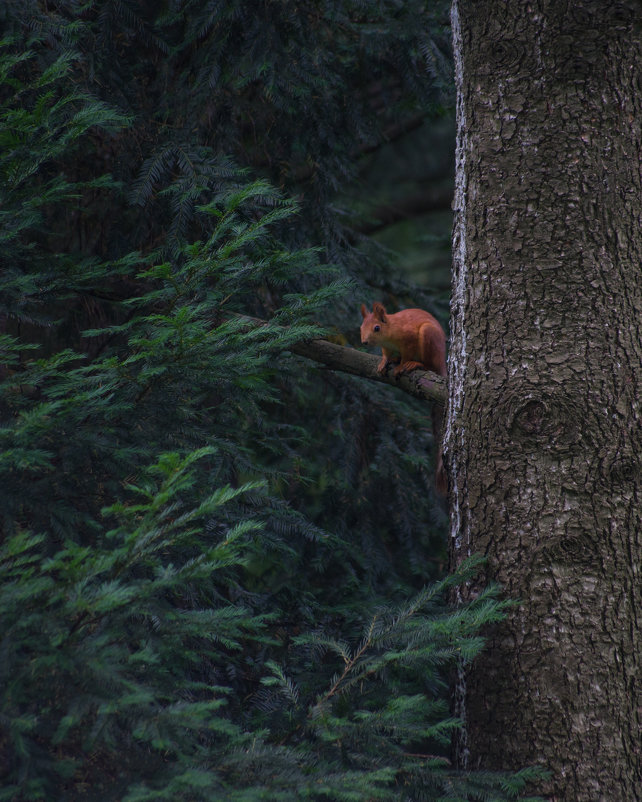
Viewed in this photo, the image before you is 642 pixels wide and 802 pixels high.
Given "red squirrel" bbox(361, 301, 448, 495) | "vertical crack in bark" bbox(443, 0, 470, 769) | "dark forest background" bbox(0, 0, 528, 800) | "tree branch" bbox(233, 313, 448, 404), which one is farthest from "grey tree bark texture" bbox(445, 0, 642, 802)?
"red squirrel" bbox(361, 301, 448, 495)

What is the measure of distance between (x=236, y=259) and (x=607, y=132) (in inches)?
53.3

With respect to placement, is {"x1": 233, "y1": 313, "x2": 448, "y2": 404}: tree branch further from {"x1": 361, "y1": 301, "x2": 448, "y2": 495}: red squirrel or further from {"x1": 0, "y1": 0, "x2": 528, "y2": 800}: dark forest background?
{"x1": 361, "y1": 301, "x2": 448, "y2": 495}: red squirrel

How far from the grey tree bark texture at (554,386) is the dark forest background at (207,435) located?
0.23 meters

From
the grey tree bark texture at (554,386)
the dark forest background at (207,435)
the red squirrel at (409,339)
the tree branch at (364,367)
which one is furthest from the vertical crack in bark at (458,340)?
the red squirrel at (409,339)

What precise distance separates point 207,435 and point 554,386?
3.91 ft

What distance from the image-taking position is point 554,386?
7.97ft

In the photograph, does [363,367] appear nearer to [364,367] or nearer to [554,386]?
[364,367]

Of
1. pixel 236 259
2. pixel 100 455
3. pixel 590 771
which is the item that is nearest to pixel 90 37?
pixel 236 259

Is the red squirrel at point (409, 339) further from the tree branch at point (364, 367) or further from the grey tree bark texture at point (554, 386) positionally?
the grey tree bark texture at point (554, 386)

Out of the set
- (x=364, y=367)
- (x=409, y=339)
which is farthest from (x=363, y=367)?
(x=409, y=339)

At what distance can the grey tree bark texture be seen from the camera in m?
2.32

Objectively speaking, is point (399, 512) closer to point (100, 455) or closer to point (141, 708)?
point (100, 455)

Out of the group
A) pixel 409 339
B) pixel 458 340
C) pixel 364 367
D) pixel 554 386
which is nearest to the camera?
pixel 554 386

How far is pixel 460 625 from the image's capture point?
7.13ft
